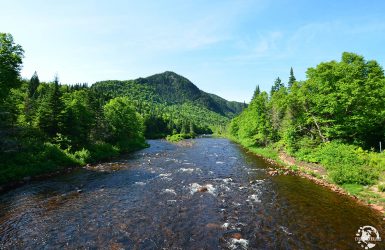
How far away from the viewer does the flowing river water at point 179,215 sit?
50.4 ft

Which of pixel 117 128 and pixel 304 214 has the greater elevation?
pixel 117 128

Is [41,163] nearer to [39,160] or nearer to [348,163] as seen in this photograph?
[39,160]

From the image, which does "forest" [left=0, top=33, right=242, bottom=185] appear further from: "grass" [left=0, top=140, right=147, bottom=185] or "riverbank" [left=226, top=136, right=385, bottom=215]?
"riverbank" [left=226, top=136, right=385, bottom=215]

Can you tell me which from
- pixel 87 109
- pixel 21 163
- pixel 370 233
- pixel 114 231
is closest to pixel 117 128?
pixel 87 109

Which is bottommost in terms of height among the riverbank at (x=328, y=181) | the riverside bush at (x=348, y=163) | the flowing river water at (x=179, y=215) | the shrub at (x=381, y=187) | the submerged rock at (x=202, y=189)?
the flowing river water at (x=179, y=215)

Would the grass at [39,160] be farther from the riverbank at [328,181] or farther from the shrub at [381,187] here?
the shrub at [381,187]

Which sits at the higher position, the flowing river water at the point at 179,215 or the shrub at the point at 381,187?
the shrub at the point at 381,187

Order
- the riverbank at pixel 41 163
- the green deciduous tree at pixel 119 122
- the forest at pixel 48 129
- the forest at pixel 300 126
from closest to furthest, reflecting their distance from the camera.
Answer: the riverbank at pixel 41 163 < the forest at pixel 300 126 < the forest at pixel 48 129 < the green deciduous tree at pixel 119 122

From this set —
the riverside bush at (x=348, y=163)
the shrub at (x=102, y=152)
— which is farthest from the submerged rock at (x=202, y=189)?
the shrub at (x=102, y=152)

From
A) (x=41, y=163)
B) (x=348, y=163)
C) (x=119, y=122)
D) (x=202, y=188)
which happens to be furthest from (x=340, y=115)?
(x=119, y=122)

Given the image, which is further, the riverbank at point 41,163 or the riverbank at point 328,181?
the riverbank at point 41,163

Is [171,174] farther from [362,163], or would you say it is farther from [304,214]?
[362,163]

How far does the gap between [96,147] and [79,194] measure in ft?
84.2

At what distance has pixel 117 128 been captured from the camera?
62.0 m
